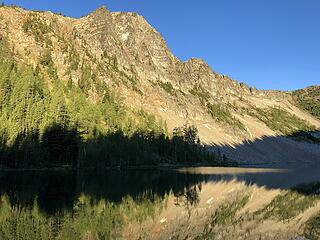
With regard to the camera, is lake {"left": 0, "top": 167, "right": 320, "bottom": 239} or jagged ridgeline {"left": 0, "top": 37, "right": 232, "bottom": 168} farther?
jagged ridgeline {"left": 0, "top": 37, "right": 232, "bottom": 168}

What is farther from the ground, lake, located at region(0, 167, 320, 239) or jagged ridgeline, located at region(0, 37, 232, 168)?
jagged ridgeline, located at region(0, 37, 232, 168)

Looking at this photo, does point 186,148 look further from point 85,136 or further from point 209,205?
point 209,205

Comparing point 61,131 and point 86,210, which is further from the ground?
point 61,131

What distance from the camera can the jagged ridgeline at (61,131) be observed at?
4894 inches

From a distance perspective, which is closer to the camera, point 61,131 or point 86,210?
point 86,210

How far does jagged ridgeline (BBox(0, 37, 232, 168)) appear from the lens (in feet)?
408

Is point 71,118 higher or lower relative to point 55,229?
higher

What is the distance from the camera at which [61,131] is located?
138 meters

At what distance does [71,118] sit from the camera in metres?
148

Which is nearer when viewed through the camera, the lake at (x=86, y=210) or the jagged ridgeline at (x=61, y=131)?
the lake at (x=86, y=210)

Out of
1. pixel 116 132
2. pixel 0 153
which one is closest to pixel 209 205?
pixel 0 153

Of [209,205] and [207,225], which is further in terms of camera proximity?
[209,205]

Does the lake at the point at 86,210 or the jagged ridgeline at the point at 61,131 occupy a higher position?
the jagged ridgeline at the point at 61,131

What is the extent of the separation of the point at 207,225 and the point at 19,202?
19875 millimetres
